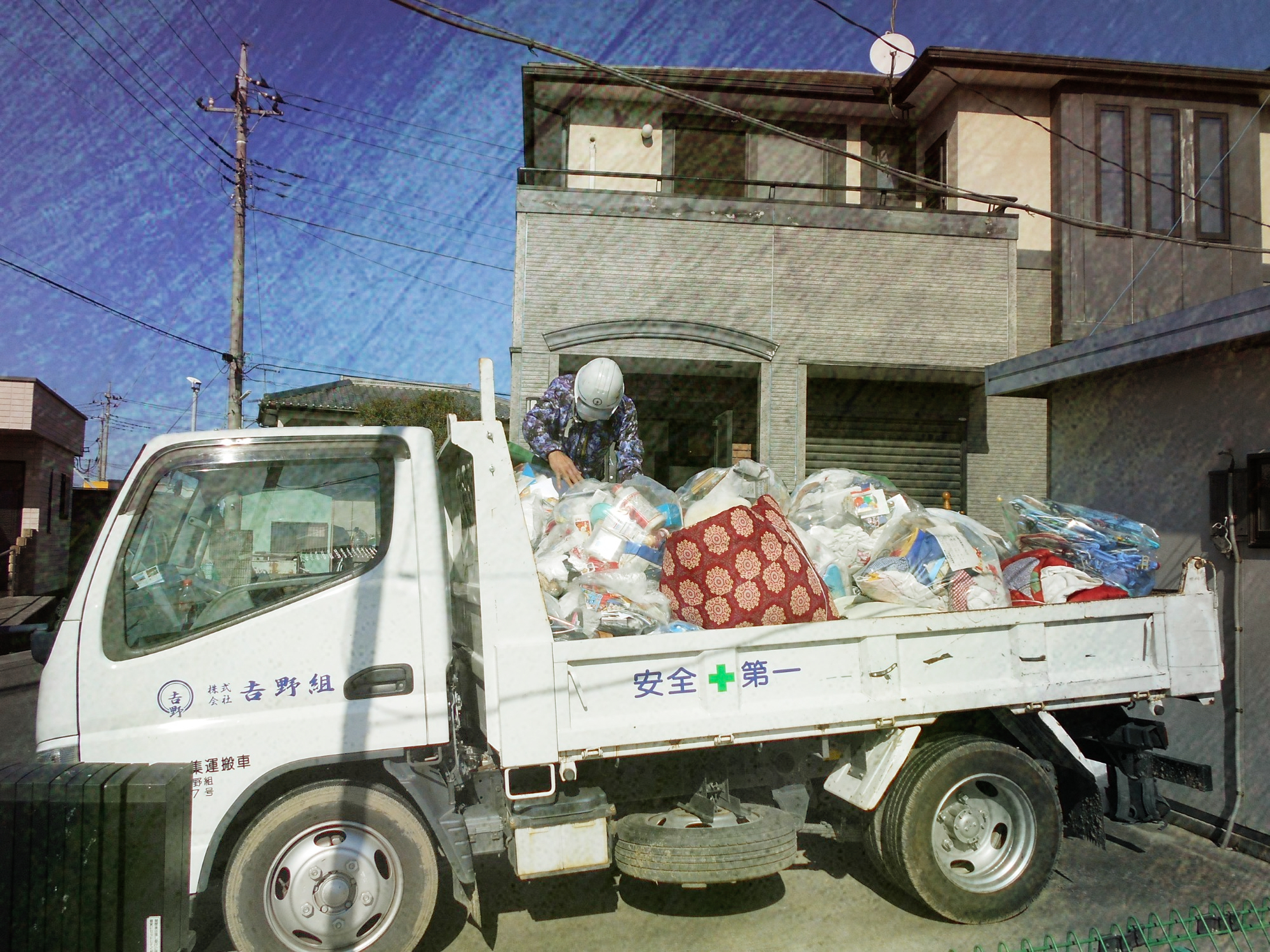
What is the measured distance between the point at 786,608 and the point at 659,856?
1.10 meters

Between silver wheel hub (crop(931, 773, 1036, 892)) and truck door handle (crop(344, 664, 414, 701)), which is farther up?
truck door handle (crop(344, 664, 414, 701))

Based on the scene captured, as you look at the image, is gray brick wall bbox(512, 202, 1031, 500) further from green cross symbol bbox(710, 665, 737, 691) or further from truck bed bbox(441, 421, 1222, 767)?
green cross symbol bbox(710, 665, 737, 691)

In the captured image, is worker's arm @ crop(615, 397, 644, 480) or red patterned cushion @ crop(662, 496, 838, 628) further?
worker's arm @ crop(615, 397, 644, 480)

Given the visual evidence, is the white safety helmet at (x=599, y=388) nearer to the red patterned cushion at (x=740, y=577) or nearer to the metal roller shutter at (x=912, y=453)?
the red patterned cushion at (x=740, y=577)

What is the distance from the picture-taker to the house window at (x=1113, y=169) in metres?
12.2

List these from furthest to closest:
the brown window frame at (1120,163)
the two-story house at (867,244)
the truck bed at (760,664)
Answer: the brown window frame at (1120,163)
the two-story house at (867,244)
the truck bed at (760,664)

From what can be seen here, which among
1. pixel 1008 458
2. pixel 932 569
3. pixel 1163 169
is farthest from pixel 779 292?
pixel 932 569

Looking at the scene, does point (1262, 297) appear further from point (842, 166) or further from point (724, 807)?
point (842, 166)

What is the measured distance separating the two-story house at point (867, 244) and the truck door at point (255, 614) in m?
7.00

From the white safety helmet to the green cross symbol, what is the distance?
224 cm

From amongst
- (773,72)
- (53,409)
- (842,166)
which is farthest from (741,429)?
(53,409)

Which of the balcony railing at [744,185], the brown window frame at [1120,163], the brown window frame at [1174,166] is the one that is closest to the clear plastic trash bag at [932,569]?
the balcony railing at [744,185]

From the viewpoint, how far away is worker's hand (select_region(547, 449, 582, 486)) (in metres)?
4.83

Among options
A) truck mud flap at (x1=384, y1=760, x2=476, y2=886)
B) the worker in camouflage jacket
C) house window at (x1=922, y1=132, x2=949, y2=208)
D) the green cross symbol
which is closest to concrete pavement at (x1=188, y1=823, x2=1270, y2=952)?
truck mud flap at (x1=384, y1=760, x2=476, y2=886)
